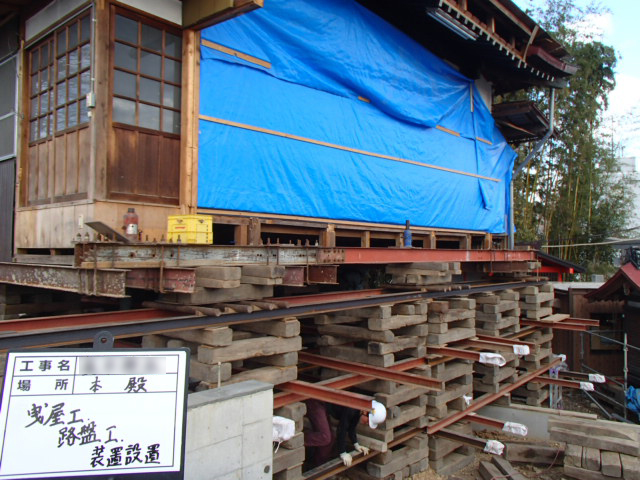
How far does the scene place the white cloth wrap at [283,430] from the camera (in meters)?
4.62

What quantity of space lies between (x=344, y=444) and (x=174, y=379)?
4.78m

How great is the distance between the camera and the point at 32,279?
495 cm

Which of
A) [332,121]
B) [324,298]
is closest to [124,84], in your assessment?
[332,121]

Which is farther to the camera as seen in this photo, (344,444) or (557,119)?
(557,119)

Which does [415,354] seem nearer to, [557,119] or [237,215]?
[237,215]

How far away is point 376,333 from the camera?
268 inches

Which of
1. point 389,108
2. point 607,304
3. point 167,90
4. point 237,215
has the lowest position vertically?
point 607,304


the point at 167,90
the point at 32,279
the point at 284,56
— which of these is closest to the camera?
the point at 32,279

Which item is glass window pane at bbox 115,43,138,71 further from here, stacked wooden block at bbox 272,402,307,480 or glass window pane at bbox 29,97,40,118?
stacked wooden block at bbox 272,402,307,480

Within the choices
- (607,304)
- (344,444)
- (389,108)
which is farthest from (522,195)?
(344,444)

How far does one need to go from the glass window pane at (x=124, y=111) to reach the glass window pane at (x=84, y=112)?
0.38 metres

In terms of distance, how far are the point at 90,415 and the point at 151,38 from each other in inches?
196

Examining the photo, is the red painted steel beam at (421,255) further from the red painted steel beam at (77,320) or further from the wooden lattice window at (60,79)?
the wooden lattice window at (60,79)

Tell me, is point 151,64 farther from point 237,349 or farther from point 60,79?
point 237,349
